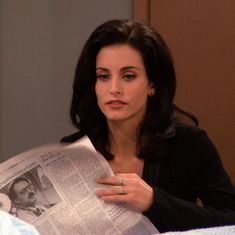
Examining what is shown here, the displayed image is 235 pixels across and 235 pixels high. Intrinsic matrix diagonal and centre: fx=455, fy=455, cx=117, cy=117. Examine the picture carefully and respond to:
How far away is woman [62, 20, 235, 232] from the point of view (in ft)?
3.34

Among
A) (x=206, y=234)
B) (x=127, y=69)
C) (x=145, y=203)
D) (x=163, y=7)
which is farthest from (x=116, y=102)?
(x=163, y=7)

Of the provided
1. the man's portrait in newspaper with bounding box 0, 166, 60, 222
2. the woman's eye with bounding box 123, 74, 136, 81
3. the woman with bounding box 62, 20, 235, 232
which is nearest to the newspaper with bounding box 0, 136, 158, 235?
the man's portrait in newspaper with bounding box 0, 166, 60, 222

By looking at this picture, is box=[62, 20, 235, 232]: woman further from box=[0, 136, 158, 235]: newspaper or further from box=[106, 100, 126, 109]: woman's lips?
box=[0, 136, 158, 235]: newspaper

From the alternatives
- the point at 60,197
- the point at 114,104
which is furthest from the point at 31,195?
the point at 114,104

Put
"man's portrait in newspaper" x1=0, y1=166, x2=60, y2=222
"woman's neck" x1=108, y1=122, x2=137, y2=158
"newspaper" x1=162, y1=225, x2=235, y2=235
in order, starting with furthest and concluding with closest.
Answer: "woman's neck" x1=108, y1=122, x2=137, y2=158
"man's portrait in newspaper" x1=0, y1=166, x2=60, y2=222
"newspaper" x1=162, y1=225, x2=235, y2=235

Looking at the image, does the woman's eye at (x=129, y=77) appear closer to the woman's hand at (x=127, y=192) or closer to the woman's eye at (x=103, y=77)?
the woman's eye at (x=103, y=77)

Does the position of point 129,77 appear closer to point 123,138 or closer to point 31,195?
point 123,138

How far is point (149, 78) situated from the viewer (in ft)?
3.62

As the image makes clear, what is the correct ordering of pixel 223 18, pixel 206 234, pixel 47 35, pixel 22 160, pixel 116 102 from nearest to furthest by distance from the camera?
pixel 206 234 < pixel 22 160 < pixel 116 102 < pixel 223 18 < pixel 47 35

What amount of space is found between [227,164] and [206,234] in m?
1.05

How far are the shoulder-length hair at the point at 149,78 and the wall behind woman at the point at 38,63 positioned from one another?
532 millimetres

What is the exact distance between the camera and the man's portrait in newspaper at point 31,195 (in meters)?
0.79

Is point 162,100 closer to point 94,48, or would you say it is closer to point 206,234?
point 94,48

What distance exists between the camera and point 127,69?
3.37ft
